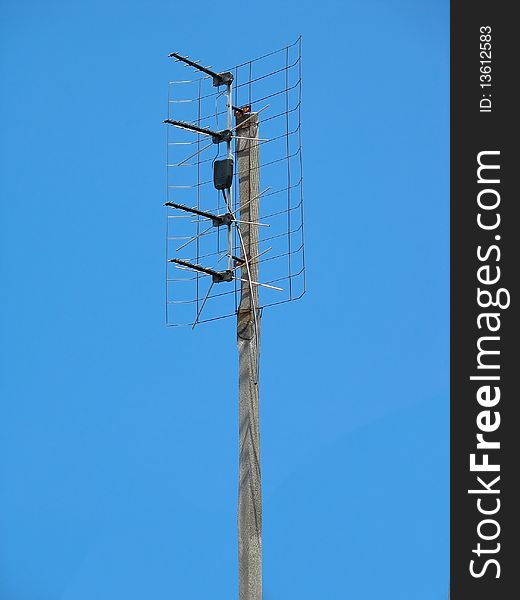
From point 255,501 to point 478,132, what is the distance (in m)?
3.26

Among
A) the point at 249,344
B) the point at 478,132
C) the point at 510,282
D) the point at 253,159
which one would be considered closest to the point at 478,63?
the point at 478,132

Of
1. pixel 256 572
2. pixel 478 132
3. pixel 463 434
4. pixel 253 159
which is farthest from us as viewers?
pixel 478 132

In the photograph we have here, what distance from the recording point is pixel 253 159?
8.19 metres

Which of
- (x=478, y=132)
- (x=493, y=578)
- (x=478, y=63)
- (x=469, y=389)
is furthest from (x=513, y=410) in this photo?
(x=478, y=63)

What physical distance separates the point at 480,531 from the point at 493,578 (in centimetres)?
29

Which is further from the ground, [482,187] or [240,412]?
[482,187]

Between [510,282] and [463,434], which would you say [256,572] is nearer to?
[463,434]

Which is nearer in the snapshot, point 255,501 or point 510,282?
point 255,501

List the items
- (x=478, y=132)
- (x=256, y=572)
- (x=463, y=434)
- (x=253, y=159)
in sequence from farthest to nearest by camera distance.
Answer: (x=478, y=132) < (x=463, y=434) < (x=253, y=159) < (x=256, y=572)

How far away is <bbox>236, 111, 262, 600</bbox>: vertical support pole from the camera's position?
7.61 metres

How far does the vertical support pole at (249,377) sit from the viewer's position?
7.61m

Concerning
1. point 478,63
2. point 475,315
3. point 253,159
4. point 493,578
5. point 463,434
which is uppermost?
point 478,63

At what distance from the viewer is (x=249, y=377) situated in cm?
779

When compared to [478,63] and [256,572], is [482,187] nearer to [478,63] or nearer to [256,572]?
[478,63]
